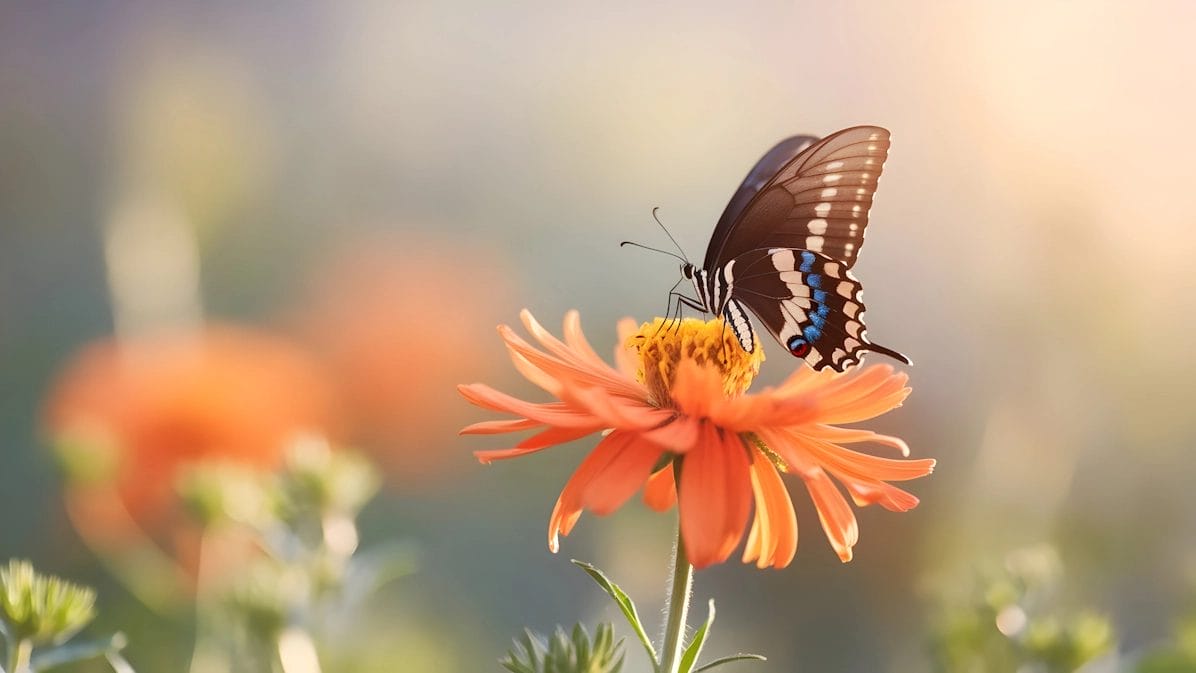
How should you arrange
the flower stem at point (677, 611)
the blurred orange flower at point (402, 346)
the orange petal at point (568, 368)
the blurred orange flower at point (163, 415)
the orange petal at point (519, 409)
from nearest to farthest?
the flower stem at point (677, 611)
the orange petal at point (519, 409)
the orange petal at point (568, 368)
the blurred orange flower at point (163, 415)
the blurred orange flower at point (402, 346)

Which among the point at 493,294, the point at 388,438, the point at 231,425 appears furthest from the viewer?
the point at 493,294

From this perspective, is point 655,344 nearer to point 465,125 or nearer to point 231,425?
point 231,425

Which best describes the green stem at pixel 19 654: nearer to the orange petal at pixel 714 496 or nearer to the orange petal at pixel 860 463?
the orange petal at pixel 714 496

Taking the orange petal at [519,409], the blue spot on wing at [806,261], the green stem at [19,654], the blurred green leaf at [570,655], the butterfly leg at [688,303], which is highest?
the blue spot on wing at [806,261]

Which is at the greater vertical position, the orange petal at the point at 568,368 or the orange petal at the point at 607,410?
the orange petal at the point at 607,410

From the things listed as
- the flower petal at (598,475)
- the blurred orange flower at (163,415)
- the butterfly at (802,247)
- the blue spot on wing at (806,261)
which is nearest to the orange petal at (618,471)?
the flower petal at (598,475)

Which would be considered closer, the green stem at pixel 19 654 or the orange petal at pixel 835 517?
the green stem at pixel 19 654

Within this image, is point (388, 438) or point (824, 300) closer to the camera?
point (824, 300)

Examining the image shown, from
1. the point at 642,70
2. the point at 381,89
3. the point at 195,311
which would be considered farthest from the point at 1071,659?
the point at 381,89
